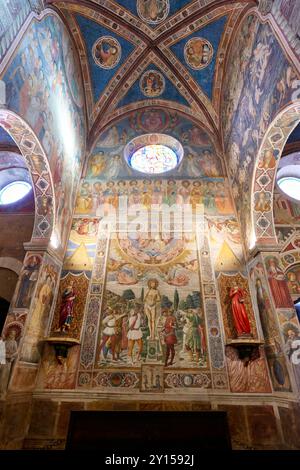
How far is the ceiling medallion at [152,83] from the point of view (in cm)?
1084

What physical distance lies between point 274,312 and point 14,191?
10.1 m

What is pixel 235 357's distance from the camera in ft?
23.1

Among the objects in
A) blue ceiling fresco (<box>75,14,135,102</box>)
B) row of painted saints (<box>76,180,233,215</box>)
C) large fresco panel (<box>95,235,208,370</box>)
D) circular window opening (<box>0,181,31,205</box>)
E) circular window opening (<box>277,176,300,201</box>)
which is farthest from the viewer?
circular window opening (<box>0,181,31,205</box>)

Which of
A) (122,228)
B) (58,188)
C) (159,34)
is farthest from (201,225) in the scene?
(159,34)

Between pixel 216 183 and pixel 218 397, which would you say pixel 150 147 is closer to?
pixel 216 183

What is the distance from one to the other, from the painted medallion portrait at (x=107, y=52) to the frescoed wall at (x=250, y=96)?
431 centimetres

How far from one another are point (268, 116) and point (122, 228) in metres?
5.57

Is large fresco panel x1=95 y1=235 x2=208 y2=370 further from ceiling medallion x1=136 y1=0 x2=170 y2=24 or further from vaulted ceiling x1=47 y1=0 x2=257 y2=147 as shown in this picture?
ceiling medallion x1=136 y1=0 x2=170 y2=24

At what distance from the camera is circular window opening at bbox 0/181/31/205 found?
10109 millimetres

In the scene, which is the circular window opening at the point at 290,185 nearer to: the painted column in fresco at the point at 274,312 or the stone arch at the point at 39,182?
the painted column in fresco at the point at 274,312

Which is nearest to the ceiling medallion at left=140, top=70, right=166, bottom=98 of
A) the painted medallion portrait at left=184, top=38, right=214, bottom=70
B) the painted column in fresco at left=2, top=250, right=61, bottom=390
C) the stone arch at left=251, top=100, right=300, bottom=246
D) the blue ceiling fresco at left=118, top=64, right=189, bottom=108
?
the blue ceiling fresco at left=118, top=64, right=189, bottom=108

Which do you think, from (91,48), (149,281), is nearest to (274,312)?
(149,281)

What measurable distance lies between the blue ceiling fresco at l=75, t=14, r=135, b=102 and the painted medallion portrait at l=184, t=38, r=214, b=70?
2150 mm

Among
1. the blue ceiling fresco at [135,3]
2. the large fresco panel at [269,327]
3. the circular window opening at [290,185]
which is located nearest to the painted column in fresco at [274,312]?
the large fresco panel at [269,327]
